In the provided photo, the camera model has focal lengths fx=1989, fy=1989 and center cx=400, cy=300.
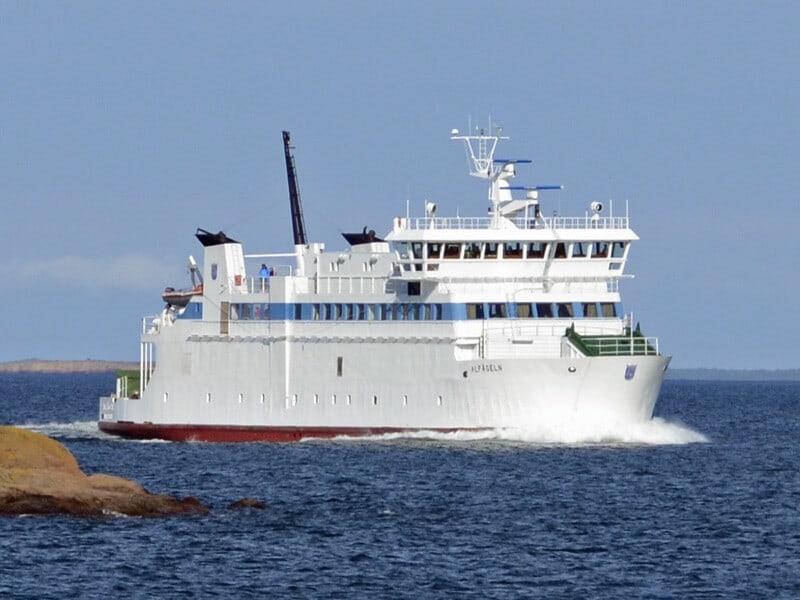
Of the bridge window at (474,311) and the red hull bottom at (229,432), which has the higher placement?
the bridge window at (474,311)

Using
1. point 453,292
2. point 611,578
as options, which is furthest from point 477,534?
point 453,292

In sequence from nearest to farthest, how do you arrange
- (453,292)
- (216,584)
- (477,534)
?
(216,584) < (477,534) < (453,292)

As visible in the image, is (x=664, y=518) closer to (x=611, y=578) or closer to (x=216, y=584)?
(x=611, y=578)

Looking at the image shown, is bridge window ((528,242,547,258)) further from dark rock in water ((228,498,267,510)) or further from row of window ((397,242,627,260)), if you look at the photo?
dark rock in water ((228,498,267,510))


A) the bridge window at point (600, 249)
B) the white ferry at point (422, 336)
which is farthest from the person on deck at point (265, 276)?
the bridge window at point (600, 249)

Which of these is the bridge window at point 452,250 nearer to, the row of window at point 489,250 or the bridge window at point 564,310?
the row of window at point 489,250

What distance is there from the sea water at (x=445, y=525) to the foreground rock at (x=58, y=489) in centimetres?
65

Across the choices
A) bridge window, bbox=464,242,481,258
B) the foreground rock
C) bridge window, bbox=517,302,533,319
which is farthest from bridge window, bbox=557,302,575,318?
the foreground rock

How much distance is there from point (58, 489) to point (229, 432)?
823 inches

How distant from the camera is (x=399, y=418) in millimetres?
56875

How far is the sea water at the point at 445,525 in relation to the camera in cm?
3322

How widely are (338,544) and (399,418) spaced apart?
19.7 m

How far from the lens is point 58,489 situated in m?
40.5

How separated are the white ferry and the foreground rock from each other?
14.8 meters
